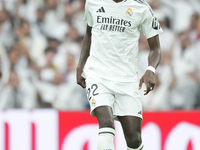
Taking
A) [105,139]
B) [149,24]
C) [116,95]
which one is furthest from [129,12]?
[105,139]

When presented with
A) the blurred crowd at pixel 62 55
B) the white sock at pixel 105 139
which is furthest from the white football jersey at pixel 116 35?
the blurred crowd at pixel 62 55

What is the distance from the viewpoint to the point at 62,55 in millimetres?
7766

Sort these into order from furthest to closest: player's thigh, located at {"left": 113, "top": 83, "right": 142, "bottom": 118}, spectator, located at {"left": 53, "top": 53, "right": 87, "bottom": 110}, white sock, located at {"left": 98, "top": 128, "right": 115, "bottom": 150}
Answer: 1. spectator, located at {"left": 53, "top": 53, "right": 87, "bottom": 110}
2. player's thigh, located at {"left": 113, "top": 83, "right": 142, "bottom": 118}
3. white sock, located at {"left": 98, "top": 128, "right": 115, "bottom": 150}

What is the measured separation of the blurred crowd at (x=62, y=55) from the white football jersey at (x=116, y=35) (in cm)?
341

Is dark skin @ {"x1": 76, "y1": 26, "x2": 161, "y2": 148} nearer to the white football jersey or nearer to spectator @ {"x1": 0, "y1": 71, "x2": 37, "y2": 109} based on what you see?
the white football jersey

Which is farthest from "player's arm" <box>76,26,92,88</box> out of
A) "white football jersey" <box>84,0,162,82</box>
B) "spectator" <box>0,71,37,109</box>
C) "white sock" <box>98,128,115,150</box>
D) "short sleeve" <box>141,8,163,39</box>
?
"spectator" <box>0,71,37,109</box>

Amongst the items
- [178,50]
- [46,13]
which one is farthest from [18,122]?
[178,50]

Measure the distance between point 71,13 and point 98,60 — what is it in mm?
4244

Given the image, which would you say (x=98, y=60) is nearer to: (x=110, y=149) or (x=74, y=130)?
(x=110, y=149)

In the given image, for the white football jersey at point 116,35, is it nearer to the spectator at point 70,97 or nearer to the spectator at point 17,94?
the spectator at point 70,97

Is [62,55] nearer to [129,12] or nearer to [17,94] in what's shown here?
[17,94]

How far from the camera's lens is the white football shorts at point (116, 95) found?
389cm

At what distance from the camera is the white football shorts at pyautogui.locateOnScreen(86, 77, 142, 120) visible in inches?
153

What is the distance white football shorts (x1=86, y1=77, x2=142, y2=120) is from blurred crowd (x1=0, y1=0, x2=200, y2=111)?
340 centimetres
